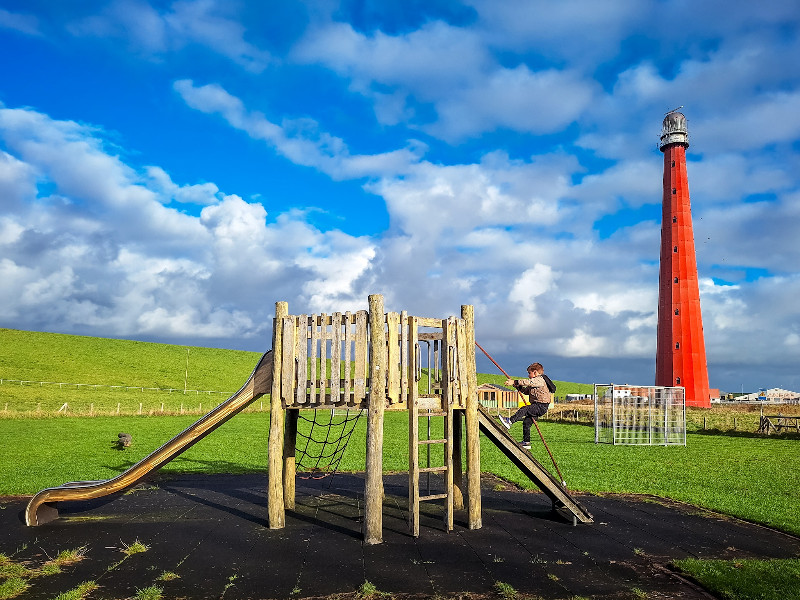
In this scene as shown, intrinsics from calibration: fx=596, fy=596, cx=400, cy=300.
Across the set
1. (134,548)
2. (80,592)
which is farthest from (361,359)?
(80,592)

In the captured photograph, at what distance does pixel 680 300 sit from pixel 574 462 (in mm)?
33256

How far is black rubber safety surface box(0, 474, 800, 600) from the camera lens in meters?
6.88

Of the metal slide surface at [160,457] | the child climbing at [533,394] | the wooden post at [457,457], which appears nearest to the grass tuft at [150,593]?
the metal slide surface at [160,457]

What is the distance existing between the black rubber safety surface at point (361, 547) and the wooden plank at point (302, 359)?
7.01ft

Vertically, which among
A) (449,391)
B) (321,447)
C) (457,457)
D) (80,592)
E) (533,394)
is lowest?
(321,447)

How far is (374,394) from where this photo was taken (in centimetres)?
905

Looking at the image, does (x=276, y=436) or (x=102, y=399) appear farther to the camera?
(x=102, y=399)

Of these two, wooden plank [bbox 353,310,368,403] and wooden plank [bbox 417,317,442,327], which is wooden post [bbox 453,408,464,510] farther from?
wooden plank [bbox 353,310,368,403]

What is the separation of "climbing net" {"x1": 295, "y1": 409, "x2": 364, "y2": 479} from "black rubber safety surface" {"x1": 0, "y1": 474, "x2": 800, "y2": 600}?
146cm

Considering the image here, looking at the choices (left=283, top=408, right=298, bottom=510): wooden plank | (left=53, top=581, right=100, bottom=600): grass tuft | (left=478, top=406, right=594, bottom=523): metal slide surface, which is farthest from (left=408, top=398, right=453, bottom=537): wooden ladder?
(left=53, top=581, right=100, bottom=600): grass tuft

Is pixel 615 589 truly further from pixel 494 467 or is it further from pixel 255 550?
pixel 494 467

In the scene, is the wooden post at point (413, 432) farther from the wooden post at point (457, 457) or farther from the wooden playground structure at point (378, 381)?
the wooden post at point (457, 457)

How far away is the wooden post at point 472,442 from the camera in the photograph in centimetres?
975

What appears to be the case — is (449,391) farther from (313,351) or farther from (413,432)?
(313,351)
